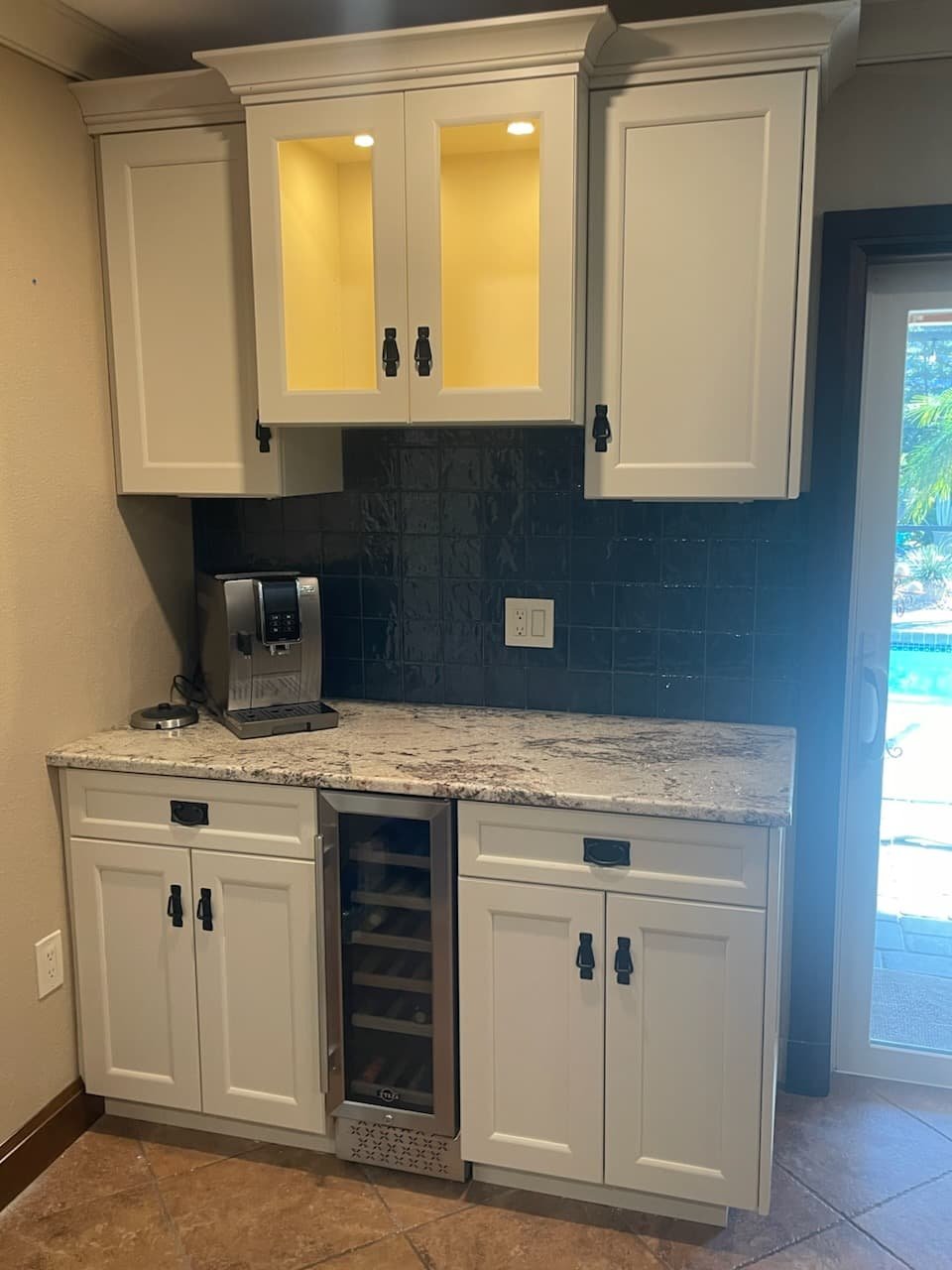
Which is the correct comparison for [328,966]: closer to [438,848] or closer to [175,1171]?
[438,848]

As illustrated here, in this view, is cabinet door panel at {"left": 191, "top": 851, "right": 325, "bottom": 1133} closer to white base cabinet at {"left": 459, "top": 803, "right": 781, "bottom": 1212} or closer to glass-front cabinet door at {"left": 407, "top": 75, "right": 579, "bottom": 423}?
white base cabinet at {"left": 459, "top": 803, "right": 781, "bottom": 1212}

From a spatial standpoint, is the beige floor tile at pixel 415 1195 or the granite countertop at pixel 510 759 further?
the beige floor tile at pixel 415 1195

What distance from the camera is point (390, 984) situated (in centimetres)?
229

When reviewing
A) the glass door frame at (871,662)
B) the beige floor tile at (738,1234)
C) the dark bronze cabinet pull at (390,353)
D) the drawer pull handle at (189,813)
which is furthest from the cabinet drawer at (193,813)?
the glass door frame at (871,662)

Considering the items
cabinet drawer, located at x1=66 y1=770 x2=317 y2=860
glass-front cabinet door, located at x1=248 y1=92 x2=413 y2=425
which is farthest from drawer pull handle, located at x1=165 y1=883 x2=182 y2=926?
glass-front cabinet door, located at x1=248 y1=92 x2=413 y2=425

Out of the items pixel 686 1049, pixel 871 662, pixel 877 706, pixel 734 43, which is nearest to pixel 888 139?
pixel 734 43

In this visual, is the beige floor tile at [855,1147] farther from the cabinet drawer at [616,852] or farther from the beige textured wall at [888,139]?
the beige textured wall at [888,139]

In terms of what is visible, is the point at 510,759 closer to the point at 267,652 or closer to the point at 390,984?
the point at 390,984

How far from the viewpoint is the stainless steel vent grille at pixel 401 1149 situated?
2.29 m

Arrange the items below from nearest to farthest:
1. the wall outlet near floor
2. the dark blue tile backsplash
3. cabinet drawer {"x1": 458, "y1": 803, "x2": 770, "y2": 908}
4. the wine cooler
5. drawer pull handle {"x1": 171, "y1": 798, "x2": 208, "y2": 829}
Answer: cabinet drawer {"x1": 458, "y1": 803, "x2": 770, "y2": 908} → the wine cooler → drawer pull handle {"x1": 171, "y1": 798, "x2": 208, "y2": 829} → the dark blue tile backsplash → the wall outlet near floor

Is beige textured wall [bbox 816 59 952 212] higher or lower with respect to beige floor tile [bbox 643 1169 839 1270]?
higher

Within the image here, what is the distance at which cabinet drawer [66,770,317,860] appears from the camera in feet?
7.44

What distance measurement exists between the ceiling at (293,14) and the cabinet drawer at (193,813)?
65.5 inches

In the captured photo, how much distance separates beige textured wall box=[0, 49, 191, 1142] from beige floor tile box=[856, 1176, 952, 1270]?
1.83 metres
